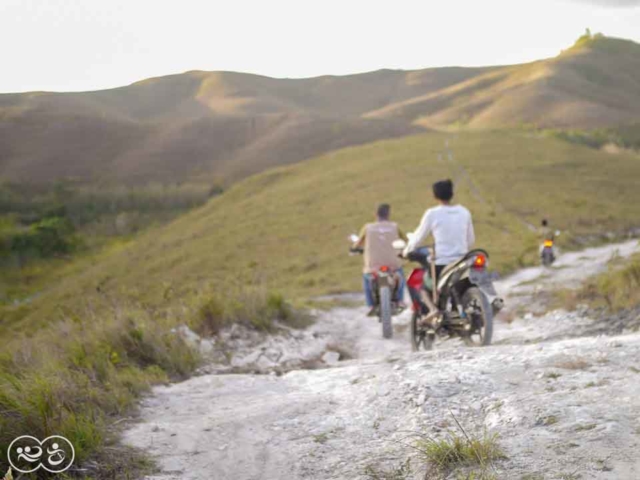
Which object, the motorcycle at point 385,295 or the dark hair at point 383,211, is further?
the dark hair at point 383,211

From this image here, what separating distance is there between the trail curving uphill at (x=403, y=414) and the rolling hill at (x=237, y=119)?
38.0ft

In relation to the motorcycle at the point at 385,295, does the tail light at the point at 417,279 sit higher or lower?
higher

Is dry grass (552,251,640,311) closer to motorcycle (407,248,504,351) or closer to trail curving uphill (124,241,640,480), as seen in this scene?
motorcycle (407,248,504,351)

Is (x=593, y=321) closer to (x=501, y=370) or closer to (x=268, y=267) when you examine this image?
(x=501, y=370)

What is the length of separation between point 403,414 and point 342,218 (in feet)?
88.6

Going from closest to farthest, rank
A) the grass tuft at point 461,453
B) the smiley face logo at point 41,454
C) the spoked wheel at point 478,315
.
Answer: the grass tuft at point 461,453
the smiley face logo at point 41,454
the spoked wheel at point 478,315

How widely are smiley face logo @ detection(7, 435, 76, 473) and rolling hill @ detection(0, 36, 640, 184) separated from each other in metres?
12.0

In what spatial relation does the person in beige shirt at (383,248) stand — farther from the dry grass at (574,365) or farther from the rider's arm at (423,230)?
the dry grass at (574,365)

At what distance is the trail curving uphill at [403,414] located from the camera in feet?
10.7

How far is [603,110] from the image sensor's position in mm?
100500

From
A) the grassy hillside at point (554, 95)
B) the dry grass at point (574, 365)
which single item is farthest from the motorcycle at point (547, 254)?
the grassy hillside at point (554, 95)

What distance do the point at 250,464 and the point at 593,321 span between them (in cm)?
511

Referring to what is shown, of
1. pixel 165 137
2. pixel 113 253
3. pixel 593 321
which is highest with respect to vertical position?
pixel 165 137

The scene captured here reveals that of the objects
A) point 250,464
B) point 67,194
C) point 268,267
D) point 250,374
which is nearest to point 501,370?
point 250,464
